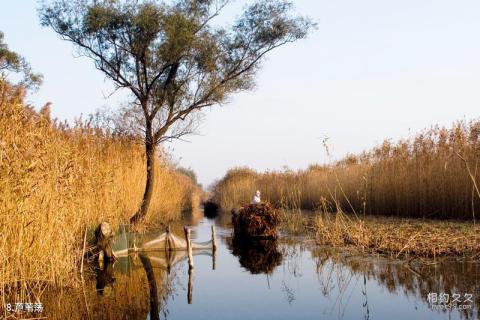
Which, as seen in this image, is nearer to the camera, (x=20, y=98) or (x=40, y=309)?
(x=40, y=309)

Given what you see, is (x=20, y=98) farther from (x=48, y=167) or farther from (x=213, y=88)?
(x=213, y=88)

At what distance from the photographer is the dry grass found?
8.61 metres

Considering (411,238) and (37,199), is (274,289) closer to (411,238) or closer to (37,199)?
(411,238)

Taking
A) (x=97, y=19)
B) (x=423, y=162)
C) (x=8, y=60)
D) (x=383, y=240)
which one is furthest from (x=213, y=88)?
(x=8, y=60)

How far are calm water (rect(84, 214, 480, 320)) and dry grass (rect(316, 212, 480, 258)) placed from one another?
0.55 meters

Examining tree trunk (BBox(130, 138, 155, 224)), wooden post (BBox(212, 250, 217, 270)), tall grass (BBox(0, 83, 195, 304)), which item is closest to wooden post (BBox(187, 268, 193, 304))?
wooden post (BBox(212, 250, 217, 270))

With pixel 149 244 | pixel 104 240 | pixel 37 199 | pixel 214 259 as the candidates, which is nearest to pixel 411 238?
pixel 214 259

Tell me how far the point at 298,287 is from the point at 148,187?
766 cm

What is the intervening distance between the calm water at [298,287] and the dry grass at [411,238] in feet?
1.80

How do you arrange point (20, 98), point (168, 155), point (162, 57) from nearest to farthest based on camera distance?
1. point (20, 98)
2. point (162, 57)
3. point (168, 155)

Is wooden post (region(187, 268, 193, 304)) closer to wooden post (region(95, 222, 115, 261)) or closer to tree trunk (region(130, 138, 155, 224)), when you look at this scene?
wooden post (region(95, 222, 115, 261))

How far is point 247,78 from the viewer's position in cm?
1638

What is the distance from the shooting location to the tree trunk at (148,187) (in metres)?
13.3

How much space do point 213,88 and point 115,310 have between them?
9.96m
